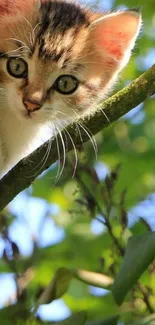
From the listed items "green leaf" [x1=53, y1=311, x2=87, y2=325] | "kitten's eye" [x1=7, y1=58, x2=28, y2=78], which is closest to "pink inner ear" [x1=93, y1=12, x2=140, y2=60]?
"kitten's eye" [x1=7, y1=58, x2=28, y2=78]

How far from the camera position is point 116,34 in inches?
82.7

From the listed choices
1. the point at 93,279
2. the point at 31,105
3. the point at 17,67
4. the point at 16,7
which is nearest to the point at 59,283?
the point at 93,279

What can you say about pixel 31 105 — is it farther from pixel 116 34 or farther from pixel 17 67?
pixel 116 34

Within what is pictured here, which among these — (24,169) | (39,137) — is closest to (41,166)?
(24,169)

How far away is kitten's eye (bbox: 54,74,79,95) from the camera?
193 cm

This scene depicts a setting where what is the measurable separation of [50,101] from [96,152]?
305 mm

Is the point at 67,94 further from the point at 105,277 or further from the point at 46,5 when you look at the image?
the point at 105,277

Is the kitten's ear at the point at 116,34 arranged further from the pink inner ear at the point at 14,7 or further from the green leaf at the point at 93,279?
the green leaf at the point at 93,279

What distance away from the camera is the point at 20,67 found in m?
1.85

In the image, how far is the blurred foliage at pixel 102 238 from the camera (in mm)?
1535

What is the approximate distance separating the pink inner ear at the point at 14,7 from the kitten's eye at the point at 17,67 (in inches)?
7.0

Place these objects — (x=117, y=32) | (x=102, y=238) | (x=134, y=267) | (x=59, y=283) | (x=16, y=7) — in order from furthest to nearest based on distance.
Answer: (x=102, y=238) < (x=117, y=32) < (x=16, y=7) < (x=59, y=283) < (x=134, y=267)

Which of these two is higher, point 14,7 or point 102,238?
point 14,7

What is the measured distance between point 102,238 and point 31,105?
61cm
